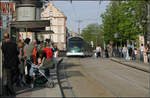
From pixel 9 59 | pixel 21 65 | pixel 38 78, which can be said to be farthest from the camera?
pixel 38 78

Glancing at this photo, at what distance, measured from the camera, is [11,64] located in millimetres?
8078

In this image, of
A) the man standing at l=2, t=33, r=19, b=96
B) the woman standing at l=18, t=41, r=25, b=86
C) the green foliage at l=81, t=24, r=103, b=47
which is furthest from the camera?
the green foliage at l=81, t=24, r=103, b=47

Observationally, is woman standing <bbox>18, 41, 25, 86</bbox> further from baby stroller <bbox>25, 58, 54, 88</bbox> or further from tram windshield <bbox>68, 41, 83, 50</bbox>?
tram windshield <bbox>68, 41, 83, 50</bbox>

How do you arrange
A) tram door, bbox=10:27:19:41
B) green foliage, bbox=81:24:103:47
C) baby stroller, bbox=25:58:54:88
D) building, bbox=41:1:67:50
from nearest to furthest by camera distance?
baby stroller, bbox=25:58:54:88
tram door, bbox=10:27:19:41
building, bbox=41:1:67:50
green foliage, bbox=81:24:103:47

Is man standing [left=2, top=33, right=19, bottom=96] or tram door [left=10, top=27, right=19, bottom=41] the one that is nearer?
man standing [left=2, top=33, right=19, bottom=96]

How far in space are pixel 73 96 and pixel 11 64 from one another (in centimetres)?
230

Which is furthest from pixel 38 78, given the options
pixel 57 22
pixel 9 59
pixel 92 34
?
pixel 92 34

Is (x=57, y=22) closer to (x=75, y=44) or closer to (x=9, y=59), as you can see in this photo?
(x=75, y=44)

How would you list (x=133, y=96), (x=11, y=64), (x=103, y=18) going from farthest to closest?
(x=103, y=18)
(x=133, y=96)
(x=11, y=64)

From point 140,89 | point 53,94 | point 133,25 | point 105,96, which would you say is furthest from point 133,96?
point 133,25

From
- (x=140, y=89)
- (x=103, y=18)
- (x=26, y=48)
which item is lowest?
(x=140, y=89)

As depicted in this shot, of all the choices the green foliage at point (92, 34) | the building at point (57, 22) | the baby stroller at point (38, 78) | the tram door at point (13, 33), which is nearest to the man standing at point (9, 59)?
the baby stroller at point (38, 78)

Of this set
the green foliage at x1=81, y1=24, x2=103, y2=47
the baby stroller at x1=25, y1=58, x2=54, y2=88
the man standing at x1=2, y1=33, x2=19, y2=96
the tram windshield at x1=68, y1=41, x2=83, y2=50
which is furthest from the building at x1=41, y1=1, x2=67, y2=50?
the man standing at x1=2, y1=33, x2=19, y2=96

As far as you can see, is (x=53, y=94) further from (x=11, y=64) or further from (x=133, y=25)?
(x=133, y=25)
